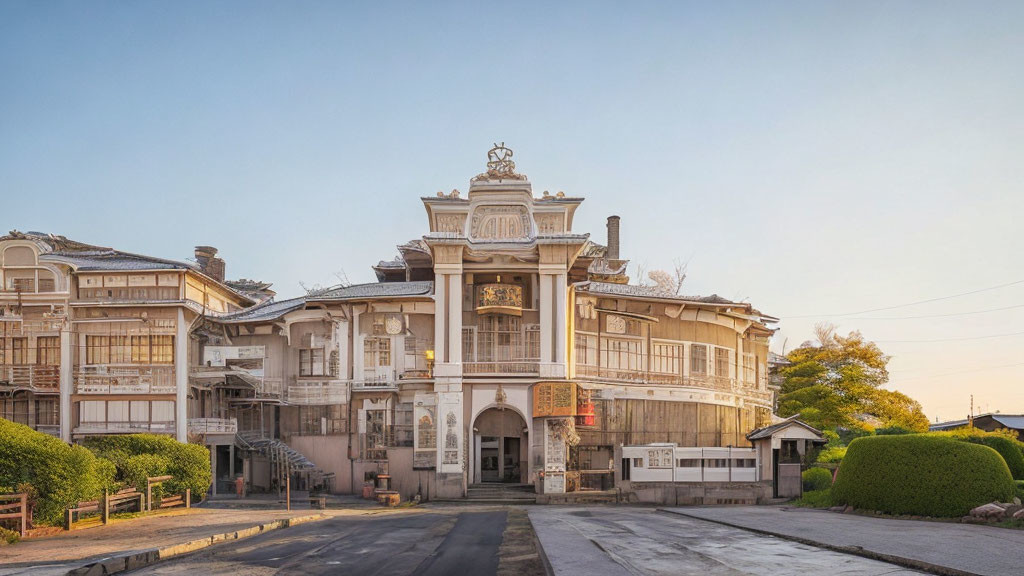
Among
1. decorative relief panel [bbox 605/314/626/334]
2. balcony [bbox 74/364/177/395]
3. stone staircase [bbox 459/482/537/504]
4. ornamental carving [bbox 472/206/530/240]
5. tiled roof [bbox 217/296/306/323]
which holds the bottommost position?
stone staircase [bbox 459/482/537/504]

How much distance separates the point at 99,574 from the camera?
635 inches

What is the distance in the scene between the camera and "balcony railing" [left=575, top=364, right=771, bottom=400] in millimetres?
42969

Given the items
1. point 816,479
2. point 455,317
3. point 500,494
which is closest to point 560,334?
point 455,317

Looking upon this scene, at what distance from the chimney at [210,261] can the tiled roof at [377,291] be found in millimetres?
11528

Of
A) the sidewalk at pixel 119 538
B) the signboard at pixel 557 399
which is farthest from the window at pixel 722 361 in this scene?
the sidewalk at pixel 119 538

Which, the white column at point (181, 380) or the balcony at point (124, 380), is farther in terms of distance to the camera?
the balcony at point (124, 380)

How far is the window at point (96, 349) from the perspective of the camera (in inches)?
1657

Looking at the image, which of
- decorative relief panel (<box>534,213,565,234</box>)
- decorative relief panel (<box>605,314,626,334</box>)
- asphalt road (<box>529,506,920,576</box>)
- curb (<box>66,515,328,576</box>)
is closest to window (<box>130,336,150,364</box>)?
curb (<box>66,515,328,576</box>)

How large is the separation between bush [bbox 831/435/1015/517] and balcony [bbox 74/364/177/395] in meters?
31.7

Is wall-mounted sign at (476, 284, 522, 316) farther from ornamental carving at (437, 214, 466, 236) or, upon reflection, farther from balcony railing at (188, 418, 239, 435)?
balcony railing at (188, 418, 239, 435)

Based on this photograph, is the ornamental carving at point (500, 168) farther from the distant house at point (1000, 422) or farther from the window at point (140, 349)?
the distant house at point (1000, 422)

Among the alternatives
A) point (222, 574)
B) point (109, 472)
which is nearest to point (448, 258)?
point (109, 472)

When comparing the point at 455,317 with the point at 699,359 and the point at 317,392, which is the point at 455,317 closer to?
the point at 317,392

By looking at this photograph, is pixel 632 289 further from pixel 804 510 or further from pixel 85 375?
pixel 85 375
